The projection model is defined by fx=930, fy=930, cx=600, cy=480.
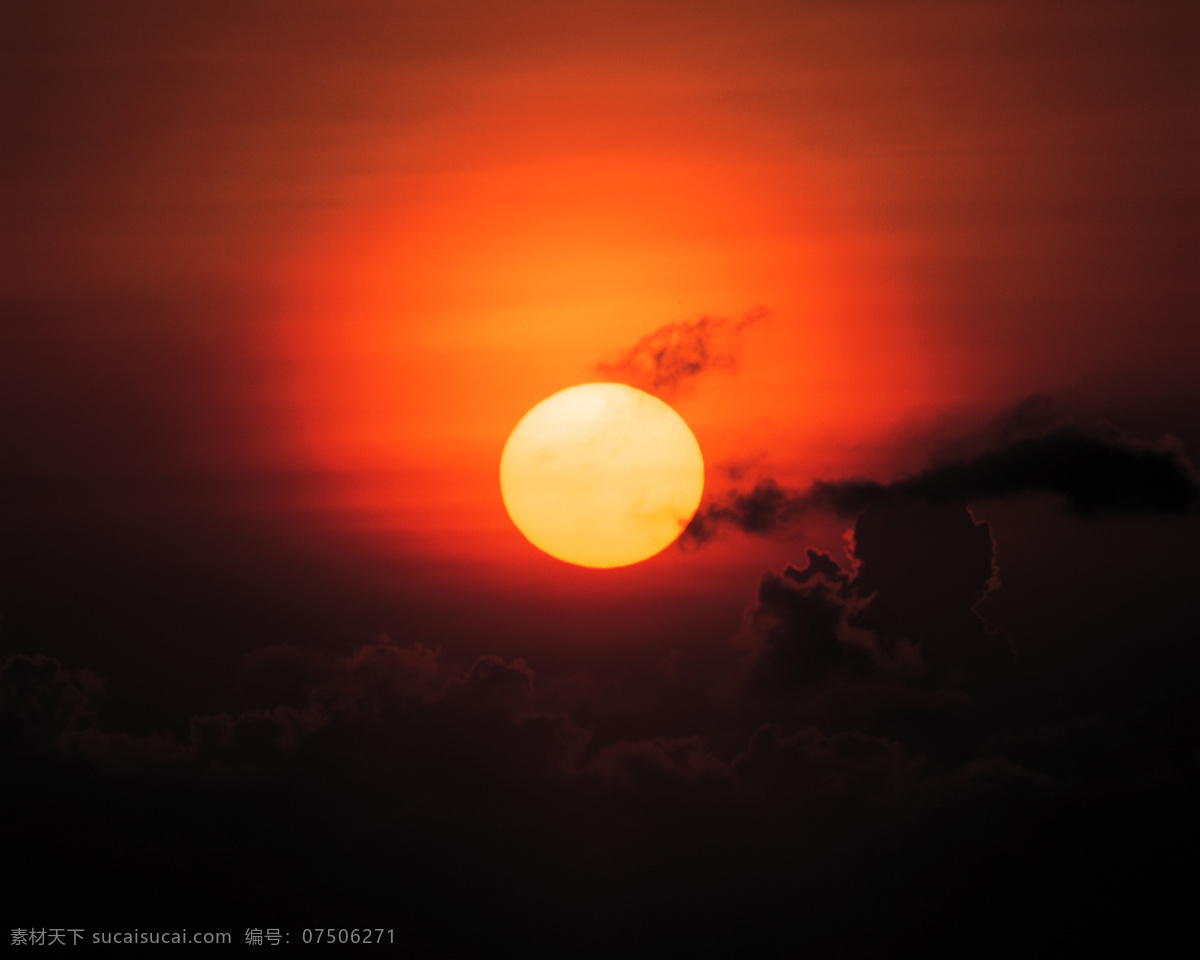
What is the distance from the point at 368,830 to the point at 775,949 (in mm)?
41717

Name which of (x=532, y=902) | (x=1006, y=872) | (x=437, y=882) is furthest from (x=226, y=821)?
(x=1006, y=872)

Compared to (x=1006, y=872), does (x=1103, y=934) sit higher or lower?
lower

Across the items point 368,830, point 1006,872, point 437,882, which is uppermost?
point 368,830

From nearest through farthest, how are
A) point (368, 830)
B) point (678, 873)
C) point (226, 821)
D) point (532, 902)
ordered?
point (532, 902)
point (226, 821)
point (368, 830)
point (678, 873)

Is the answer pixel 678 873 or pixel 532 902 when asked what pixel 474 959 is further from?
pixel 532 902

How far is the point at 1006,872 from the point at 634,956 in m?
41.1

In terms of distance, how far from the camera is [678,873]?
356 ft

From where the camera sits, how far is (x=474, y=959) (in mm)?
102438

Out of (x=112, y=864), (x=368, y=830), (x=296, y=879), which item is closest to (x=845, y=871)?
(x=296, y=879)

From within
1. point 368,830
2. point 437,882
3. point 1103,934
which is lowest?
point 1103,934

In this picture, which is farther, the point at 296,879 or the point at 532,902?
the point at 296,879

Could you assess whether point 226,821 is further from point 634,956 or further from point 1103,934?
point 1103,934

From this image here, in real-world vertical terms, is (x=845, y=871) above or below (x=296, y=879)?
below

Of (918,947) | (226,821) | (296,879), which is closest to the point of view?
(296,879)
